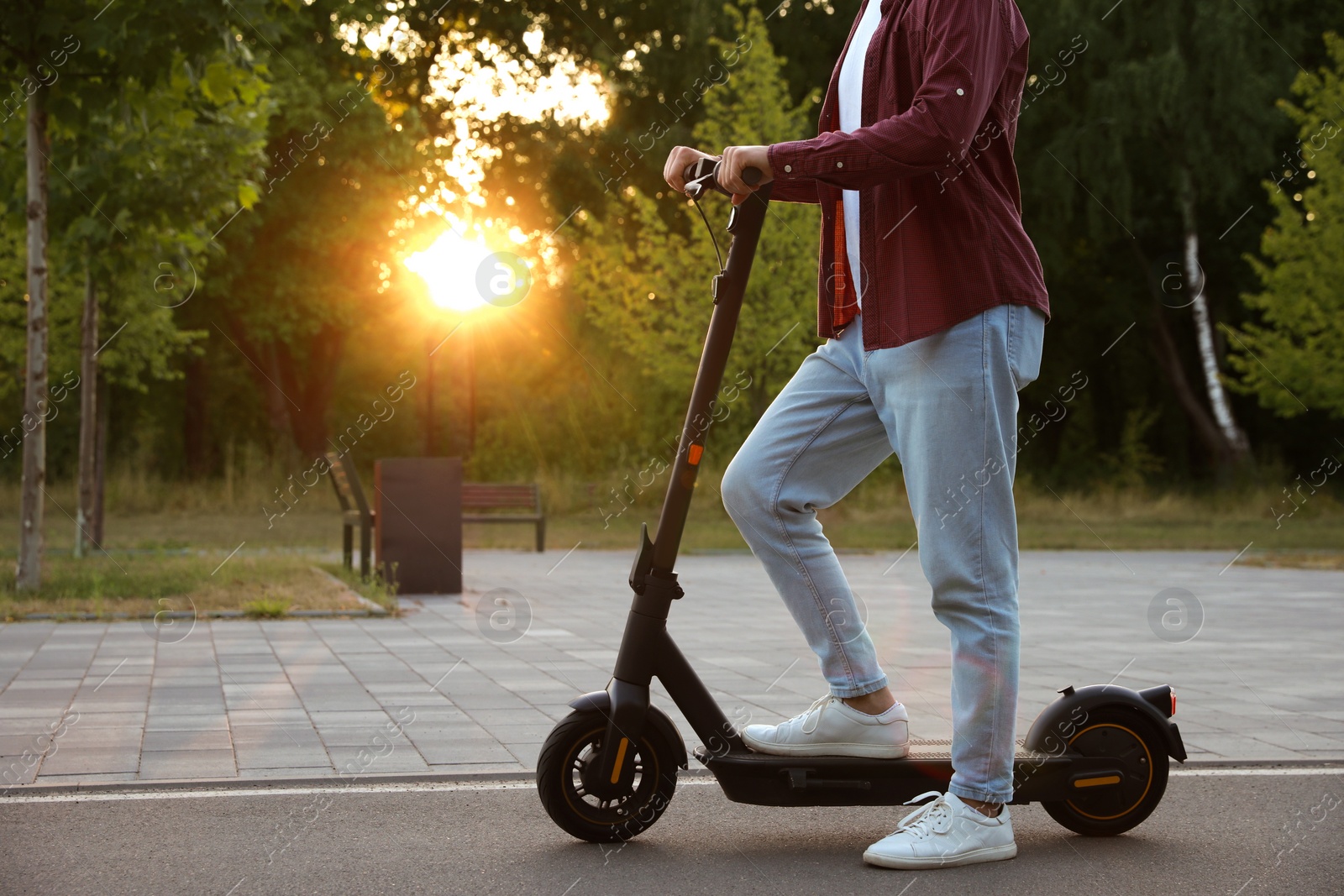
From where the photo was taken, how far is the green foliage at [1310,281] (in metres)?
22.8

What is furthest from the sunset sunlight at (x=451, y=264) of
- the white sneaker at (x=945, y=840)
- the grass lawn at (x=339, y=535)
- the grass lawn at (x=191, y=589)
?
the white sneaker at (x=945, y=840)

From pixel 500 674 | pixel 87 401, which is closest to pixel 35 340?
pixel 87 401

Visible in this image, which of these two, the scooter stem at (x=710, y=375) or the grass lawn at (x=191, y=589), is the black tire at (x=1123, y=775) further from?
the grass lawn at (x=191, y=589)

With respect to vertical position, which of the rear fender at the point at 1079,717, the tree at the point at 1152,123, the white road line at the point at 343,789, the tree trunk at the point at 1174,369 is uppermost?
the tree at the point at 1152,123

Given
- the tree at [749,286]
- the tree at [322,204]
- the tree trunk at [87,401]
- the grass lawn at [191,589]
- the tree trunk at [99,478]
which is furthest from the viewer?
Answer: the tree at [322,204]

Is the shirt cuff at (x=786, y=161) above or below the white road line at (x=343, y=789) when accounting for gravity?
above

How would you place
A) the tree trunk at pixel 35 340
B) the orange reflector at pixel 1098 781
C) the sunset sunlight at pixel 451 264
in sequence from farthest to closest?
the sunset sunlight at pixel 451 264 → the tree trunk at pixel 35 340 → the orange reflector at pixel 1098 781

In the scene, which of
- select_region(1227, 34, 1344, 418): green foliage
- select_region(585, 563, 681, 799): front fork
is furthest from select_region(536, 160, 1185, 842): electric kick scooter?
select_region(1227, 34, 1344, 418): green foliage

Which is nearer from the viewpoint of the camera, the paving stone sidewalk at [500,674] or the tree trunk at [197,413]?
the paving stone sidewalk at [500,674]

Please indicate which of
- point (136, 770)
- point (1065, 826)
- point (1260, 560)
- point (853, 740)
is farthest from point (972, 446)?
point (1260, 560)

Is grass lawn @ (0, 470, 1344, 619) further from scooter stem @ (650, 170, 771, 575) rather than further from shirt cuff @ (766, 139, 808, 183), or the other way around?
shirt cuff @ (766, 139, 808, 183)

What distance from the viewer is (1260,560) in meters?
15.5

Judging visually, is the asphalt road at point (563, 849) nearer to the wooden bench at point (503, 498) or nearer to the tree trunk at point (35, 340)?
the tree trunk at point (35, 340)

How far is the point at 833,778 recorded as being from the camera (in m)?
3.43
